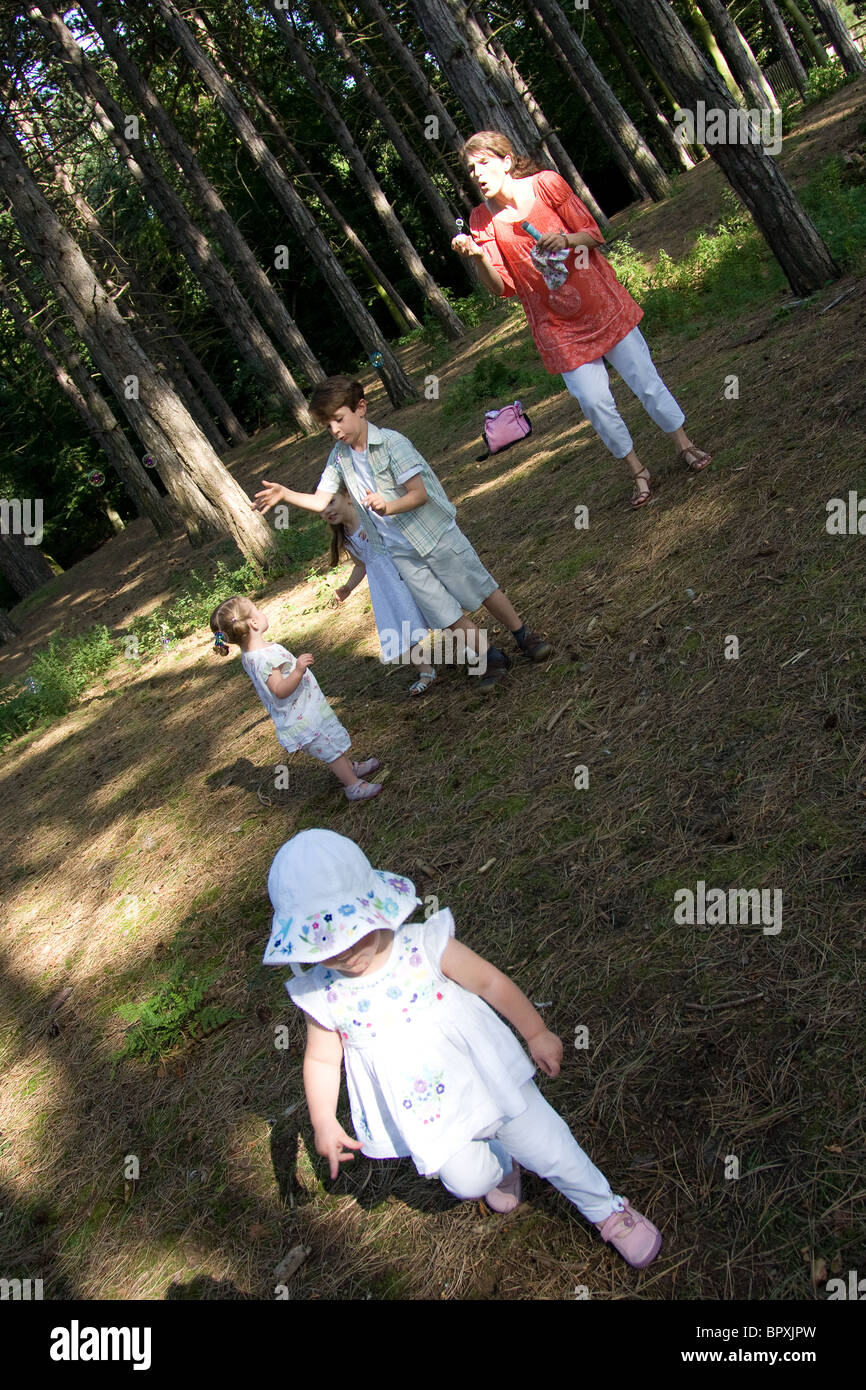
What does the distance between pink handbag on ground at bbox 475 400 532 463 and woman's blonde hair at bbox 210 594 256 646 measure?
19.7 feet

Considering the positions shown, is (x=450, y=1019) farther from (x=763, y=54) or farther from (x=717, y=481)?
(x=763, y=54)

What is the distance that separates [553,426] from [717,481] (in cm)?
Result: 436

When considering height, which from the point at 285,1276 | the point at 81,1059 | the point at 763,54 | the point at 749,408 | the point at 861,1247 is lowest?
the point at 861,1247

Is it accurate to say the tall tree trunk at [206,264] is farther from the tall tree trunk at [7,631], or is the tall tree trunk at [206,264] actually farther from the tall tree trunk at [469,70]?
the tall tree trunk at [469,70]

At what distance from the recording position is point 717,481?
5602 mm

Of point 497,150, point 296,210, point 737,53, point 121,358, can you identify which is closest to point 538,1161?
point 497,150

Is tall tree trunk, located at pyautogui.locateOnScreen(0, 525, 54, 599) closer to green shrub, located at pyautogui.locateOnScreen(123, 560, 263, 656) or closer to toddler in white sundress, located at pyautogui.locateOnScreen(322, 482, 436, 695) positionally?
green shrub, located at pyautogui.locateOnScreen(123, 560, 263, 656)

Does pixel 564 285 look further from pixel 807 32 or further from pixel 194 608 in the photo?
pixel 807 32

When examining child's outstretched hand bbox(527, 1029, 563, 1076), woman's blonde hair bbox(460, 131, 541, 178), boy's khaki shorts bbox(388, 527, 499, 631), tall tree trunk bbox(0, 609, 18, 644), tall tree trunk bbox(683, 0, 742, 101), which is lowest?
child's outstretched hand bbox(527, 1029, 563, 1076)

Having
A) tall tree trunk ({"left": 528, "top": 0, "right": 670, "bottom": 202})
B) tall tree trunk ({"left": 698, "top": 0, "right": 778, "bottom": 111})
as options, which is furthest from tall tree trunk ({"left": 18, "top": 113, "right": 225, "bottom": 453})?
tall tree trunk ({"left": 698, "top": 0, "right": 778, "bottom": 111})

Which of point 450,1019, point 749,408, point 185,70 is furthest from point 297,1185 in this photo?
point 185,70

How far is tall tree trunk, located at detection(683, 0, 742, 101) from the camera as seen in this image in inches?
921

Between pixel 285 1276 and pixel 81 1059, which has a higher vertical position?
pixel 81 1059

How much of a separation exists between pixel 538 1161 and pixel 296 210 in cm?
1926
